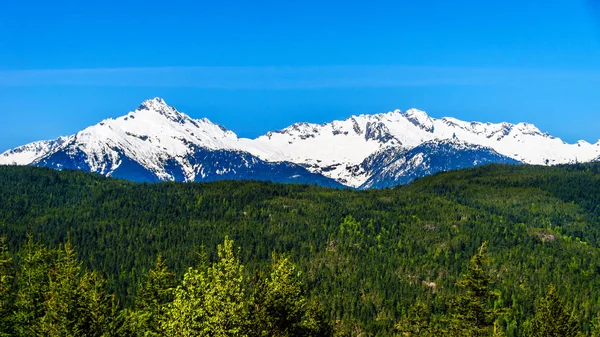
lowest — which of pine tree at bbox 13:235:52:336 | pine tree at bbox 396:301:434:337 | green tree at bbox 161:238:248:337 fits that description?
pine tree at bbox 396:301:434:337

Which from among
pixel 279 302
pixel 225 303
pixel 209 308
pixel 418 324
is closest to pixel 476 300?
pixel 418 324

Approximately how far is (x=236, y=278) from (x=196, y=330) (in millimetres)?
5155

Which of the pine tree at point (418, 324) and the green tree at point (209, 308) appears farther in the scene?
the pine tree at point (418, 324)

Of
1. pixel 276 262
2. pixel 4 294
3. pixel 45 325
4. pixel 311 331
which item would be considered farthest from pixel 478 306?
pixel 4 294

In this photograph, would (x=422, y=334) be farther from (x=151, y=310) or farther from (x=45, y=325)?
(x=45, y=325)

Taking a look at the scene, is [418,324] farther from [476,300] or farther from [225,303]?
[225,303]

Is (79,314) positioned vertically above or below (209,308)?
below

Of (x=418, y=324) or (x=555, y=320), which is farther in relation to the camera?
(x=555, y=320)

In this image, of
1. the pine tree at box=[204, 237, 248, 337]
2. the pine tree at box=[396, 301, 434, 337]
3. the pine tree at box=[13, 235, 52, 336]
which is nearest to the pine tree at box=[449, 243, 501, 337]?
the pine tree at box=[396, 301, 434, 337]

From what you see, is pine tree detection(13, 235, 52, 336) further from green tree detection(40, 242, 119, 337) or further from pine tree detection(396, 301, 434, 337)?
pine tree detection(396, 301, 434, 337)

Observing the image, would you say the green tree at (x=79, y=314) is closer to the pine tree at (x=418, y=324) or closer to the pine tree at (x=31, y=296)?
the pine tree at (x=31, y=296)

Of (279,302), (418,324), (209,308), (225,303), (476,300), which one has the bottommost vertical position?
(418,324)

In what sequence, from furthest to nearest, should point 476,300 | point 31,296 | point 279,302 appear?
point 31,296, point 476,300, point 279,302

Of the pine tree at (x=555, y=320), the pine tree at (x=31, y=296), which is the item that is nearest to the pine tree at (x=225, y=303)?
the pine tree at (x=31, y=296)
